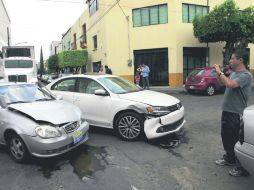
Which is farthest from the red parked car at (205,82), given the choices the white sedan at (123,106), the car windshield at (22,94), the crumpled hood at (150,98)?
the car windshield at (22,94)

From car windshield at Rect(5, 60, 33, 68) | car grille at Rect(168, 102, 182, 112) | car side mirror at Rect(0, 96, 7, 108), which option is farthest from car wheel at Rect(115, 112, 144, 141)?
car windshield at Rect(5, 60, 33, 68)

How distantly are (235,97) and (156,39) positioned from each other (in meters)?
17.5

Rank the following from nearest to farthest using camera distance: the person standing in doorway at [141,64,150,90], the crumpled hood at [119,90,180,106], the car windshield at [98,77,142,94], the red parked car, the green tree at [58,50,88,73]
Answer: the crumpled hood at [119,90,180,106] → the car windshield at [98,77,142,94] → the red parked car → the person standing in doorway at [141,64,150,90] → the green tree at [58,50,88,73]

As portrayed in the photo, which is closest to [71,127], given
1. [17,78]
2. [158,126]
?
[158,126]

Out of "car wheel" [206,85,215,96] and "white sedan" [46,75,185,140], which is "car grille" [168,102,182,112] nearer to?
"white sedan" [46,75,185,140]

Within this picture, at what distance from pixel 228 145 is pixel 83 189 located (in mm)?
2338

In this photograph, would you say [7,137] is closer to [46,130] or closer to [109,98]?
[46,130]

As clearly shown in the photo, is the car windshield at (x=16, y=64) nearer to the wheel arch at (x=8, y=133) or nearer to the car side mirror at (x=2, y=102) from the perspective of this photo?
the car side mirror at (x=2, y=102)

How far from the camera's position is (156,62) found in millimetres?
21828

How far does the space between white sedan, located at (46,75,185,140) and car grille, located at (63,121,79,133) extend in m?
1.30

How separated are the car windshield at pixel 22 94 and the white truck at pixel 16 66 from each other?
1256cm

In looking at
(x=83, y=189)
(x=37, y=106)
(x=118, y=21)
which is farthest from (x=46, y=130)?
(x=118, y=21)

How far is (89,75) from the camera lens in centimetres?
743

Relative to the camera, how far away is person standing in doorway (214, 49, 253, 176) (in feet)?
14.3
